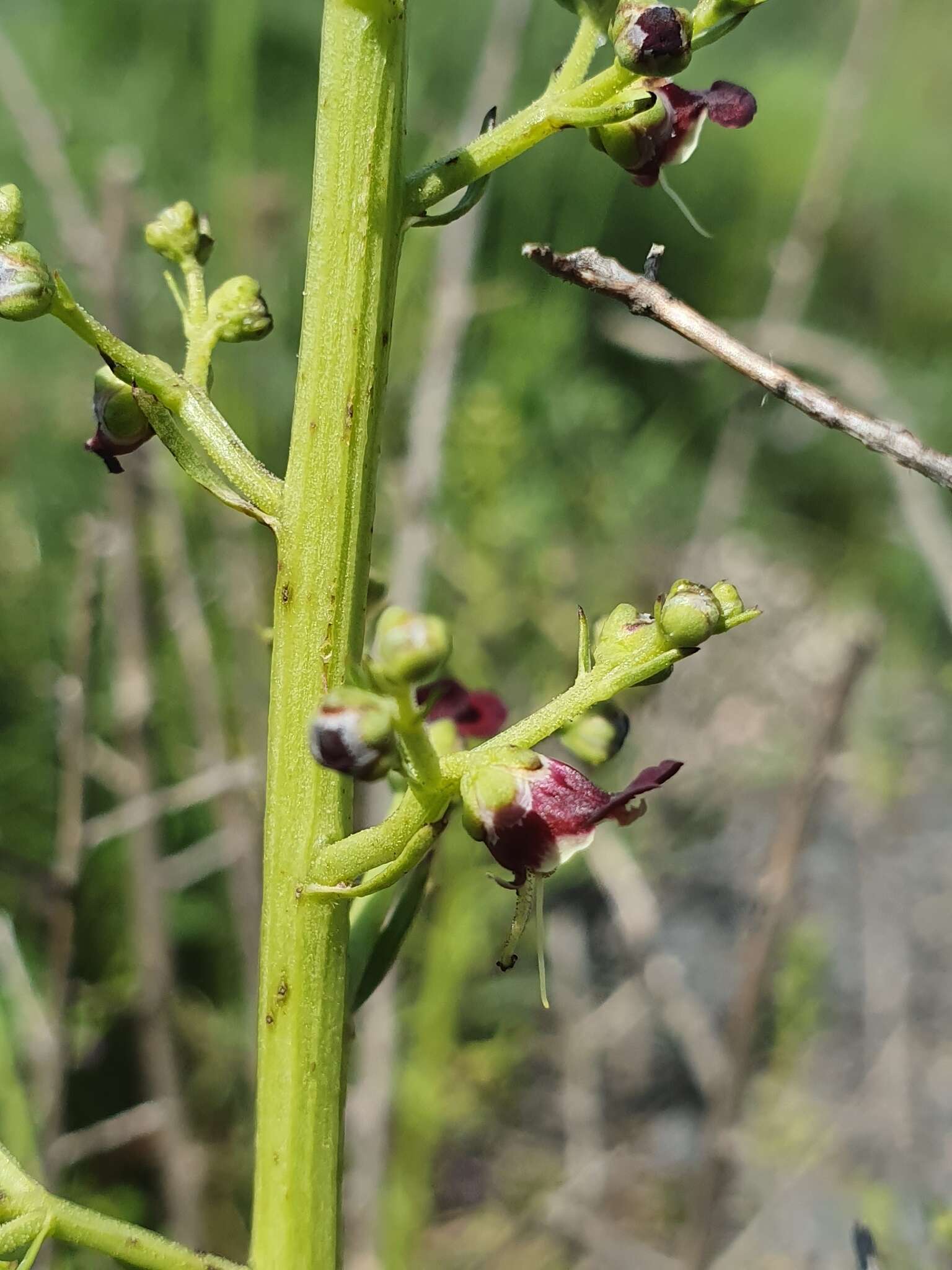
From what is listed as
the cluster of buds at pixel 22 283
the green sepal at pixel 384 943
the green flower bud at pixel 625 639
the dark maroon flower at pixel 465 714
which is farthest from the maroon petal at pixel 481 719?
the cluster of buds at pixel 22 283

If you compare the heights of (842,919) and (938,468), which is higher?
(938,468)

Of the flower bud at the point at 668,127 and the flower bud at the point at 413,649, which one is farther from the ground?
the flower bud at the point at 668,127

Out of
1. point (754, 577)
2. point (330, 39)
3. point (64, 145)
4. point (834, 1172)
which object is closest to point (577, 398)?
point (754, 577)

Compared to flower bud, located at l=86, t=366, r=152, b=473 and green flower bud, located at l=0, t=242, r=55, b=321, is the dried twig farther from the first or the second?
green flower bud, located at l=0, t=242, r=55, b=321

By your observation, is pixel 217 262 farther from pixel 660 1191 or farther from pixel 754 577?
pixel 660 1191

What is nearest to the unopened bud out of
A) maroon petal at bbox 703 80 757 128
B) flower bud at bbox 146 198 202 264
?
flower bud at bbox 146 198 202 264

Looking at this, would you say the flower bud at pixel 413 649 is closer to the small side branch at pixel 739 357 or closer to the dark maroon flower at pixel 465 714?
the small side branch at pixel 739 357
